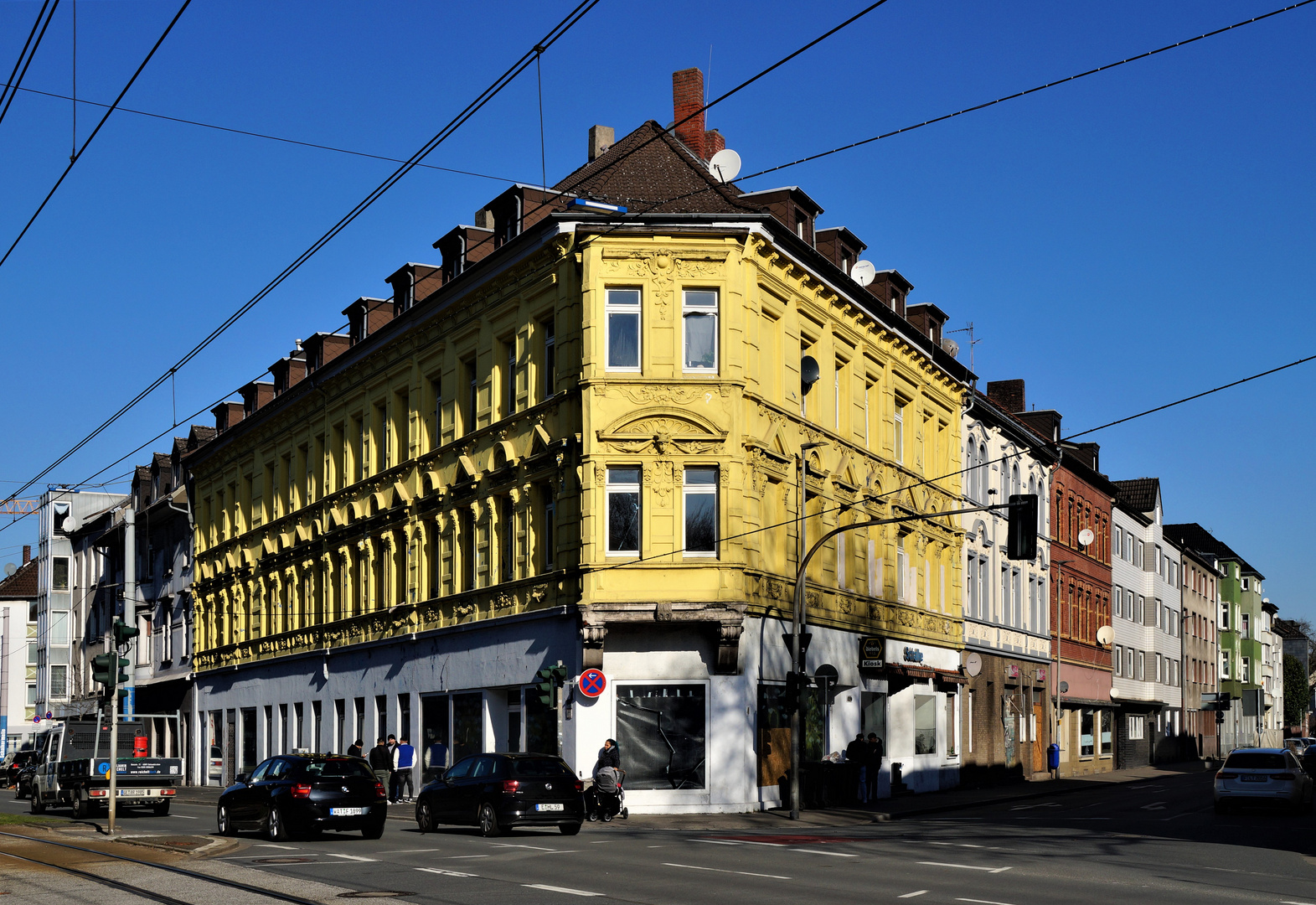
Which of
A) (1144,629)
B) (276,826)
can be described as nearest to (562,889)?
(276,826)

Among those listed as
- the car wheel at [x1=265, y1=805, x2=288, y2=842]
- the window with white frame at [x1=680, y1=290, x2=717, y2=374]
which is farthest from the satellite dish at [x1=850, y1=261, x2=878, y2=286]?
the car wheel at [x1=265, y1=805, x2=288, y2=842]

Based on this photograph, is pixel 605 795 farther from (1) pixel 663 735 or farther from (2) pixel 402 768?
(2) pixel 402 768

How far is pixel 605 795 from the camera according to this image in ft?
87.5

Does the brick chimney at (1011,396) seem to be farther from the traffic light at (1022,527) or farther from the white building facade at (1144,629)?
the traffic light at (1022,527)

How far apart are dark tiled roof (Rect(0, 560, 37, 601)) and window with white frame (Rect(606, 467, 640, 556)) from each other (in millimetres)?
80264

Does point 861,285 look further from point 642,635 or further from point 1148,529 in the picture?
point 1148,529

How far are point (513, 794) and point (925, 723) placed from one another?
19467 mm

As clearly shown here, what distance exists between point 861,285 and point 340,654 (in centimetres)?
1768

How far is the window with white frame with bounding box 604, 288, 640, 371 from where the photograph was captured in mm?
29578

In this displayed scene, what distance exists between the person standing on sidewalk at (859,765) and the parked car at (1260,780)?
743 centimetres

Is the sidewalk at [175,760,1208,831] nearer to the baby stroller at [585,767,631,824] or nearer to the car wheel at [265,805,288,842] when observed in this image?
the baby stroller at [585,767,631,824]

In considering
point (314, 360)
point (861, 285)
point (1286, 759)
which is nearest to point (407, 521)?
point (314, 360)

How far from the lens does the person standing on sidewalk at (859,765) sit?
3272cm

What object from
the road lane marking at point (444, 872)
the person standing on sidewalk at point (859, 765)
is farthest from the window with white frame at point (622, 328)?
the road lane marking at point (444, 872)
